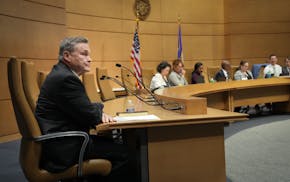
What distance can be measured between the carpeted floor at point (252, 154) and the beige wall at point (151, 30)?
171cm

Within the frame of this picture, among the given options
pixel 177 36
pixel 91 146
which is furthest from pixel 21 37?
pixel 177 36

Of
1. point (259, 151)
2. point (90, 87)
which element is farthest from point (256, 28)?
point (90, 87)

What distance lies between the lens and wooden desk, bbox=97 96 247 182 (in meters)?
2.20

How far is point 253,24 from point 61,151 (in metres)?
8.92

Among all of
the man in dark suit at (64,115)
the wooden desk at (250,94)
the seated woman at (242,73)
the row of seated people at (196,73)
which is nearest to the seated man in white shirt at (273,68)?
the row of seated people at (196,73)

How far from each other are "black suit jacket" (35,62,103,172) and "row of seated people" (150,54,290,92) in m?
2.49

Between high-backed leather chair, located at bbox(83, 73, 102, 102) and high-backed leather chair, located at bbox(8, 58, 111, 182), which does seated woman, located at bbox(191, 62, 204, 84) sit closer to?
high-backed leather chair, located at bbox(83, 73, 102, 102)

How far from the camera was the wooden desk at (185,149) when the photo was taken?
2.20 m

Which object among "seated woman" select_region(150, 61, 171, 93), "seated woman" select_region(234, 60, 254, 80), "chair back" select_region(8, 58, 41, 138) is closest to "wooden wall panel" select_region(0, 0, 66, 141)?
"seated woman" select_region(150, 61, 171, 93)

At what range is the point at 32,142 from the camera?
6.54 ft

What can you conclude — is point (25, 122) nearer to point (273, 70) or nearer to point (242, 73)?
point (242, 73)

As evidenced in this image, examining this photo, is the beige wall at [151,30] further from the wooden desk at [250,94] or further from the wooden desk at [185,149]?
the wooden desk at [185,149]

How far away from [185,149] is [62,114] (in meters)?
0.79

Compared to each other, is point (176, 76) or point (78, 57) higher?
point (78, 57)
